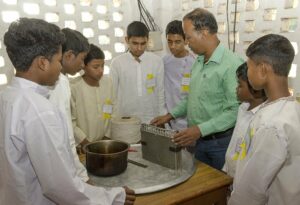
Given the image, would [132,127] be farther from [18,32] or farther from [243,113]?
[18,32]

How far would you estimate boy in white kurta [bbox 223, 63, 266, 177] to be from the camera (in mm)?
1631

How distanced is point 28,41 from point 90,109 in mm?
1213

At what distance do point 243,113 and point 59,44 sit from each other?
3.45 feet

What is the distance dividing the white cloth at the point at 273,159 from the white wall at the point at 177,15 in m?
0.92

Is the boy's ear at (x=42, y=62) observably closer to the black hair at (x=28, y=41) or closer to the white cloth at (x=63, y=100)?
the black hair at (x=28, y=41)

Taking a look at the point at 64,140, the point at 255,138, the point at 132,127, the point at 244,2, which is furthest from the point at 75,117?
the point at 244,2

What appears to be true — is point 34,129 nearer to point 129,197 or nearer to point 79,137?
point 129,197

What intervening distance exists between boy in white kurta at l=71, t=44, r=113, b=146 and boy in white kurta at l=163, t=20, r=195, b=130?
76cm

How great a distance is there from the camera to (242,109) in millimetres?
1720

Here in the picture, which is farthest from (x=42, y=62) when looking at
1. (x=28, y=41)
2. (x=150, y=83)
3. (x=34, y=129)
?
(x=150, y=83)

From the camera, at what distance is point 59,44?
1106 mm

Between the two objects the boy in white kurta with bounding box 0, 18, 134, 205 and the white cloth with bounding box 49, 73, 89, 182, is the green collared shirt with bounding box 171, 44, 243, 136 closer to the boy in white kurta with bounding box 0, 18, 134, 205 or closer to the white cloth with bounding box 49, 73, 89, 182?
the white cloth with bounding box 49, 73, 89, 182

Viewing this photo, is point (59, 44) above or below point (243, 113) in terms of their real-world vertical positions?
above

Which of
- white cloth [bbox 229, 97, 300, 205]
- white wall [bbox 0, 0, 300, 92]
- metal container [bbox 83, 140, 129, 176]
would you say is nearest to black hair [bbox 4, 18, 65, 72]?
metal container [bbox 83, 140, 129, 176]
